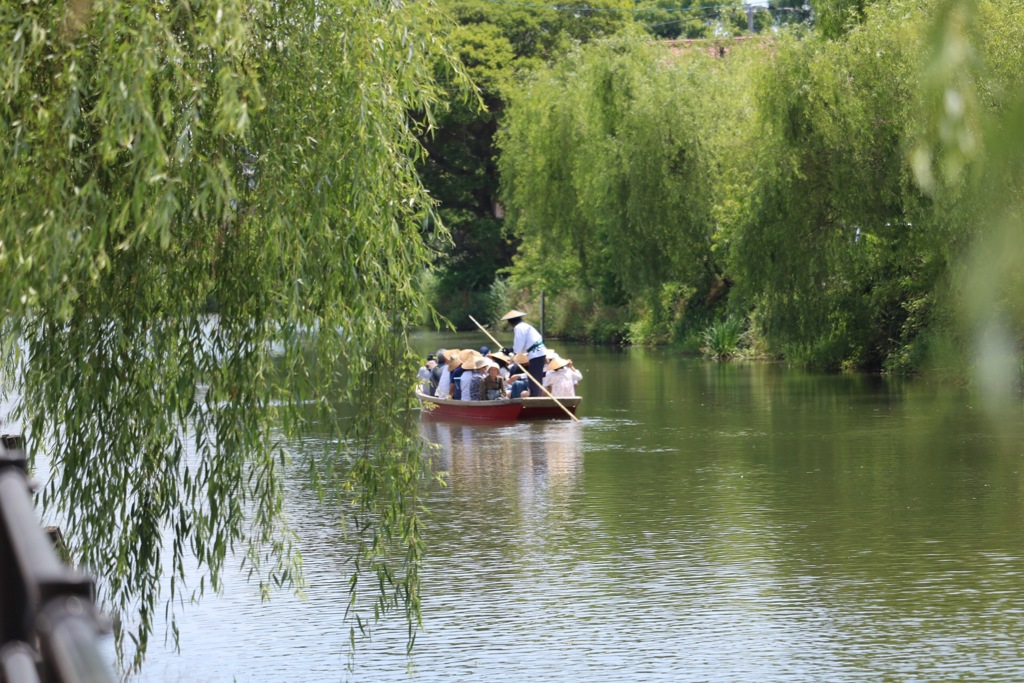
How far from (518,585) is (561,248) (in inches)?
1264

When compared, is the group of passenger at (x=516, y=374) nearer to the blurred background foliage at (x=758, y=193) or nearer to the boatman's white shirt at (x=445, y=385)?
the boatman's white shirt at (x=445, y=385)

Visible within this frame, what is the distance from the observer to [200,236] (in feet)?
24.3

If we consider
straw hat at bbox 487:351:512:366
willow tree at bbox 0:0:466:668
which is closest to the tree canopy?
willow tree at bbox 0:0:466:668

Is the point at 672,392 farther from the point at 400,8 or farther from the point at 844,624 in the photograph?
the point at 400,8

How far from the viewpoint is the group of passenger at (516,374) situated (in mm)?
24922

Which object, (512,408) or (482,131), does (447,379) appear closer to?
(512,408)

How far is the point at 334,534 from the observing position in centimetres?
A: 1373

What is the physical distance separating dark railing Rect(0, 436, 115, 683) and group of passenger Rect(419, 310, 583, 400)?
74.9 ft

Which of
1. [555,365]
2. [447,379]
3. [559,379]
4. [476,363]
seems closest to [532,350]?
[555,365]

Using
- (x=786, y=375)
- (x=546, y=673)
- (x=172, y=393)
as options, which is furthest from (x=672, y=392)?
(x=172, y=393)

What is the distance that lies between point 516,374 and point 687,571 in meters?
13.9

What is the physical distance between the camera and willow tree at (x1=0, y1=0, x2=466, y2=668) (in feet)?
22.3

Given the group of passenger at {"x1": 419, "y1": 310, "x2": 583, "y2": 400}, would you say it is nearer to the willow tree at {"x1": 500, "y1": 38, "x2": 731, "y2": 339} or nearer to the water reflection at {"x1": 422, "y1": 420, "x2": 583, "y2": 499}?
the water reflection at {"x1": 422, "y1": 420, "x2": 583, "y2": 499}

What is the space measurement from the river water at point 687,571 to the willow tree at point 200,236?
209 cm
